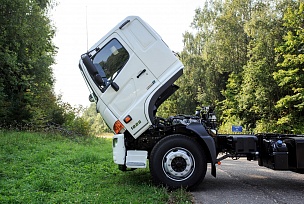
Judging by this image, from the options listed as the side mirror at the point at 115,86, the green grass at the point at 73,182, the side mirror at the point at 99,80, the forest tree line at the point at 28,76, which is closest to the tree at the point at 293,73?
the forest tree line at the point at 28,76

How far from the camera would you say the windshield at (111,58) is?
568 centimetres

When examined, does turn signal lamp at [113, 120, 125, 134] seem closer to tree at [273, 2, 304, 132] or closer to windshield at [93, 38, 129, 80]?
windshield at [93, 38, 129, 80]

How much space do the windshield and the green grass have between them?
2.07m

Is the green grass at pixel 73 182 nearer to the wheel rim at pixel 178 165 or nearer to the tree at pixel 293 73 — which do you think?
the wheel rim at pixel 178 165

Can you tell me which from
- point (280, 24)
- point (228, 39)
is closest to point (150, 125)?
point (280, 24)

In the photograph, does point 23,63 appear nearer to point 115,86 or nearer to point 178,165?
point 115,86

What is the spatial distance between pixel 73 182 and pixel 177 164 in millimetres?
2114

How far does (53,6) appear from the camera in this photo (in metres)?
20.5

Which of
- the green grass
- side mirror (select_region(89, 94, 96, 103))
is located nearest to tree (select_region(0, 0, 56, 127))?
the green grass

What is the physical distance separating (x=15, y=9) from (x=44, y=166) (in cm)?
923

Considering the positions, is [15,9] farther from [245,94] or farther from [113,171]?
[245,94]

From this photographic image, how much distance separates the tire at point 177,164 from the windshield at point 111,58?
5.34 feet

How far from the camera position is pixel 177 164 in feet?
18.2

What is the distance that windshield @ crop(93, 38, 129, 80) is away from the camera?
5.68m
